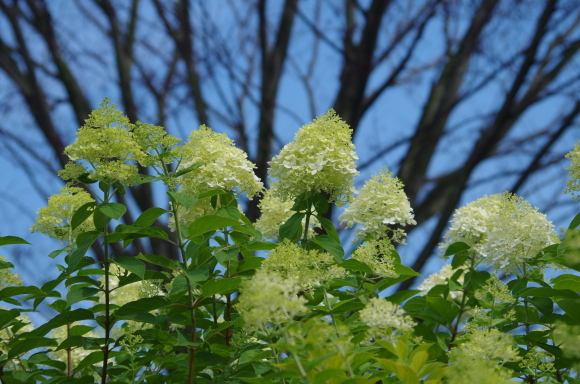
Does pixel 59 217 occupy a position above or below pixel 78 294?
above

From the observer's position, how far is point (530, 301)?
2982 mm

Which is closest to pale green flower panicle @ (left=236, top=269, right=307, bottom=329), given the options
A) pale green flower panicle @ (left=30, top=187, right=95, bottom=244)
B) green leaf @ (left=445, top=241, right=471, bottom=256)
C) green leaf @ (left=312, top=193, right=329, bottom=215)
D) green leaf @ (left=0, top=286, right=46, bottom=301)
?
green leaf @ (left=312, top=193, right=329, bottom=215)

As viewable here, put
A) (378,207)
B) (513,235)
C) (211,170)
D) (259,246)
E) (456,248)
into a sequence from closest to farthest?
1. (259,246)
2. (211,170)
3. (513,235)
4. (378,207)
5. (456,248)

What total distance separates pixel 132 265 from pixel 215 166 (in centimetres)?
69

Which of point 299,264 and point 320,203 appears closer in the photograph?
point 299,264

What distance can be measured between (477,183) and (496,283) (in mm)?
7272

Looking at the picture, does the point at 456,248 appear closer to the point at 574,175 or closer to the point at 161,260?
the point at 574,175

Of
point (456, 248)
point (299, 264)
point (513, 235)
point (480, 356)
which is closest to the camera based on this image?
point (480, 356)

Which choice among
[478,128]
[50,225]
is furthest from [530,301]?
[478,128]

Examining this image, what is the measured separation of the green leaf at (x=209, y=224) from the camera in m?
2.68

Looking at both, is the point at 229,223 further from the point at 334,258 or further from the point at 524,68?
the point at 524,68

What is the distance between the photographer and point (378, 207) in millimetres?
3416

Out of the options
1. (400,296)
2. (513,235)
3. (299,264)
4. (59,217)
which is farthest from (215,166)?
(513,235)

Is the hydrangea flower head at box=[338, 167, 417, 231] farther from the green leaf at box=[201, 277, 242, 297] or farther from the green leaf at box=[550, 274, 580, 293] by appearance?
the green leaf at box=[201, 277, 242, 297]
